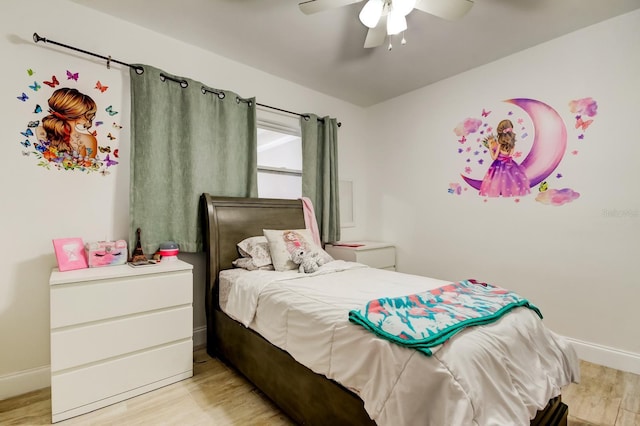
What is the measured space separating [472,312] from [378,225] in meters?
2.60

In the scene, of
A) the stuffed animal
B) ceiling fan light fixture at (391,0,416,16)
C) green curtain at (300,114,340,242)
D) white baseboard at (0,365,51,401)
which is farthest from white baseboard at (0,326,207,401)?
ceiling fan light fixture at (391,0,416,16)

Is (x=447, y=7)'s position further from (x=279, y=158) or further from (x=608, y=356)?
(x=608, y=356)

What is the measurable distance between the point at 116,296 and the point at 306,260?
123 cm

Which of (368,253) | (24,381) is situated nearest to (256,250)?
(368,253)

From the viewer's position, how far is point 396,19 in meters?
1.81

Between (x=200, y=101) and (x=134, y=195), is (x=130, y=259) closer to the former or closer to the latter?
(x=134, y=195)

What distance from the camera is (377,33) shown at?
6.80 feet

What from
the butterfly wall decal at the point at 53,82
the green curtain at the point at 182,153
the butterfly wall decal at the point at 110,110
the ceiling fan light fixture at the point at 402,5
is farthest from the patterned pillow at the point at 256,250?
the ceiling fan light fixture at the point at 402,5

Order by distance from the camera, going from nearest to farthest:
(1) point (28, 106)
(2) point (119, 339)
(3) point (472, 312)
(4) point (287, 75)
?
1. (3) point (472, 312)
2. (2) point (119, 339)
3. (1) point (28, 106)
4. (4) point (287, 75)

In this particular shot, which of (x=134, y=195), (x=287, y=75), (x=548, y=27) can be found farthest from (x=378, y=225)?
(x=134, y=195)

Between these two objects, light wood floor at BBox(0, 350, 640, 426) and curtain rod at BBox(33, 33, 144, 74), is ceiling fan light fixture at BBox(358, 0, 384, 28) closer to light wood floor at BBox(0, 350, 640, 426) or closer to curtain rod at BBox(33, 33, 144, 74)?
curtain rod at BBox(33, 33, 144, 74)

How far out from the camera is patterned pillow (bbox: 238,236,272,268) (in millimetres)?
2344

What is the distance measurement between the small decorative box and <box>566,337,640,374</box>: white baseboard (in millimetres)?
3516

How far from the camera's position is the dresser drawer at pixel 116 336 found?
1610mm
